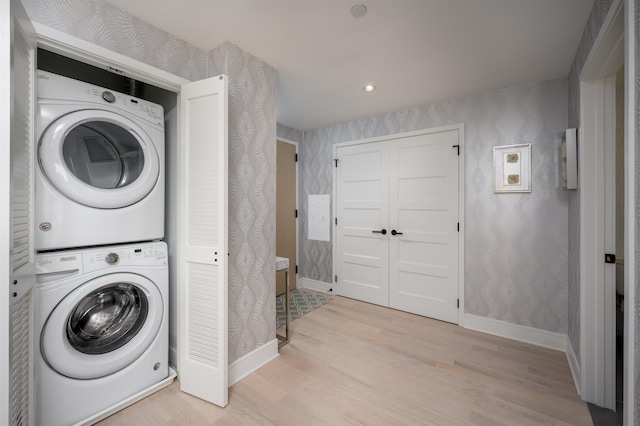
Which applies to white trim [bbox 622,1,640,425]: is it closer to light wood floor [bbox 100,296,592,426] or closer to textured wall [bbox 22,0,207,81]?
light wood floor [bbox 100,296,592,426]

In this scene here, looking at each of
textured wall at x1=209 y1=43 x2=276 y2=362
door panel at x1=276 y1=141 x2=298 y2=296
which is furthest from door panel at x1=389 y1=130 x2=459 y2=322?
textured wall at x1=209 y1=43 x2=276 y2=362

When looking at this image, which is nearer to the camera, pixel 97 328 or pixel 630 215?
pixel 630 215

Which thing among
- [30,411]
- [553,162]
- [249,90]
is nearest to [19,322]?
[30,411]

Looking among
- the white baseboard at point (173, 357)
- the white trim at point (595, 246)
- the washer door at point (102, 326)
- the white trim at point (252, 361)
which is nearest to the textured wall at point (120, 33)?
the washer door at point (102, 326)

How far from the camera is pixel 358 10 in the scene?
155cm

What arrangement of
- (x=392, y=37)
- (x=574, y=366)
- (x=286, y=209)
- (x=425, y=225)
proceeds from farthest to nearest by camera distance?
(x=286, y=209) < (x=425, y=225) < (x=574, y=366) < (x=392, y=37)

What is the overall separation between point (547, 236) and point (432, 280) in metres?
1.12

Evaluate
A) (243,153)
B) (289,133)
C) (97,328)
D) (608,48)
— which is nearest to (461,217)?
(608,48)

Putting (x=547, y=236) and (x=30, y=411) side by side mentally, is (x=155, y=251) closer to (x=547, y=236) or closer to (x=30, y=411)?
(x=30, y=411)

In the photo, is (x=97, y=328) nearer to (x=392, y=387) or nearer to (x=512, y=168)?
(x=392, y=387)

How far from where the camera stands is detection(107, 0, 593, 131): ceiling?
155 centimetres

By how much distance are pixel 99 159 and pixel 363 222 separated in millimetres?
2709

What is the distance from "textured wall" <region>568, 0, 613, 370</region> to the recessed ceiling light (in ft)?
4.05

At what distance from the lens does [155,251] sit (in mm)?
1707
